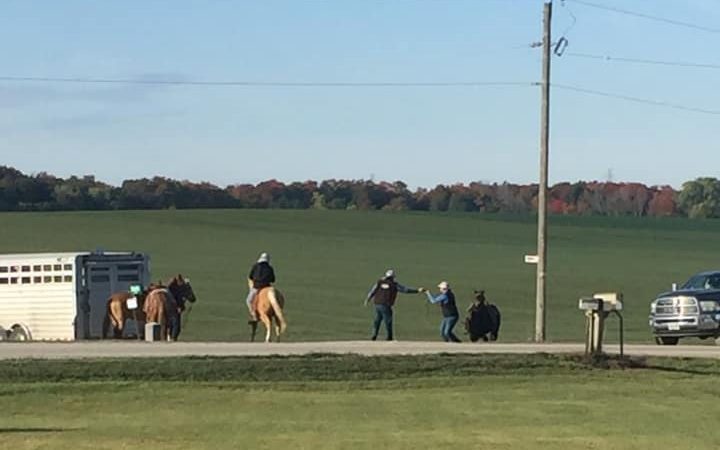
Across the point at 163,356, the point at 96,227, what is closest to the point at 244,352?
the point at 163,356

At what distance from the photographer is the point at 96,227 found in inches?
3383

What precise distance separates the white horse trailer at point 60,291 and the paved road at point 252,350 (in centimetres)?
491

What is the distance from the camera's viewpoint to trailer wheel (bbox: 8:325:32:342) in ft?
110

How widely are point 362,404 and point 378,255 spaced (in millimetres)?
64463

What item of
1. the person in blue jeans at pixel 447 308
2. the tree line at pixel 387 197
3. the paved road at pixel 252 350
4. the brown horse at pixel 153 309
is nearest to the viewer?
the paved road at pixel 252 350

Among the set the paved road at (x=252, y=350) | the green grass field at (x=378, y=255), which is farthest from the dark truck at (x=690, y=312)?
the green grass field at (x=378, y=255)

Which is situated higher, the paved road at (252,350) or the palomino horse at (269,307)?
the palomino horse at (269,307)

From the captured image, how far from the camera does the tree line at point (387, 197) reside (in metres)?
109

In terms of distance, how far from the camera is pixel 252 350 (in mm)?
25312

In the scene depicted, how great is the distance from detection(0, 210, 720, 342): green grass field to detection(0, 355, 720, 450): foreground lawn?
1892cm

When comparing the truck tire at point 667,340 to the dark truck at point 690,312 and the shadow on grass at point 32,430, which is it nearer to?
the dark truck at point 690,312

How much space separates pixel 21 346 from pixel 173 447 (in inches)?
545

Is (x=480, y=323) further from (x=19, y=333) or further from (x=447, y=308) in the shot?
(x=19, y=333)

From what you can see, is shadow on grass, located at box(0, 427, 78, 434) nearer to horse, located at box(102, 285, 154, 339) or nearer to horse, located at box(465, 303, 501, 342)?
horse, located at box(102, 285, 154, 339)
